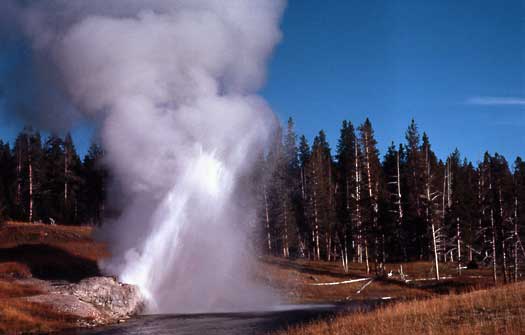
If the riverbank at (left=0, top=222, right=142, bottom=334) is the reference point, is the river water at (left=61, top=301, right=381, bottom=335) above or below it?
below

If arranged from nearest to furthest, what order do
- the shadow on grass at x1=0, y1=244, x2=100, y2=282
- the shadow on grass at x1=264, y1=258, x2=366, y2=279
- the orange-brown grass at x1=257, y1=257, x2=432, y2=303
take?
the orange-brown grass at x1=257, y1=257, x2=432, y2=303, the shadow on grass at x1=0, y1=244, x2=100, y2=282, the shadow on grass at x1=264, y1=258, x2=366, y2=279

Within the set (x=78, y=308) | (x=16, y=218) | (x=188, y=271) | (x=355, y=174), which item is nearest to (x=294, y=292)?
(x=188, y=271)

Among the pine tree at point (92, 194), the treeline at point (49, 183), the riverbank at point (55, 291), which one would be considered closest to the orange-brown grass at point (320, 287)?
the riverbank at point (55, 291)

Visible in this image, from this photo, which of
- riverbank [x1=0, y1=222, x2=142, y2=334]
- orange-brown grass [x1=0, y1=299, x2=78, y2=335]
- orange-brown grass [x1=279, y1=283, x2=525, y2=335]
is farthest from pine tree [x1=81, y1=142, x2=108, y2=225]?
orange-brown grass [x1=279, y1=283, x2=525, y2=335]

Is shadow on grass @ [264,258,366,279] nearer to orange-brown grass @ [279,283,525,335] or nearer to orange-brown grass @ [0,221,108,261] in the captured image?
orange-brown grass @ [0,221,108,261]

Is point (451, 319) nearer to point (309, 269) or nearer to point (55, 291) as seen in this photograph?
point (55, 291)

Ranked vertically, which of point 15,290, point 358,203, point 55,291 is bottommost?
point 55,291

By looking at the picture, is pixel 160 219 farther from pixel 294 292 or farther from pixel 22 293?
pixel 294 292

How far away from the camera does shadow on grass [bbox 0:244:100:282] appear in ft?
136

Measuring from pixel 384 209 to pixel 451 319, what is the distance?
42.5 metres

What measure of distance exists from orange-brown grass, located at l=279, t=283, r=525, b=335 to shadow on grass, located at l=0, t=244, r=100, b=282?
26.6 meters

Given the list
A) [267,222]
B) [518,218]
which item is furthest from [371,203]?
[267,222]

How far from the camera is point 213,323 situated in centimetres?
2570

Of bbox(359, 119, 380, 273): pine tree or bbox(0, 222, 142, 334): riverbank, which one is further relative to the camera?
bbox(359, 119, 380, 273): pine tree
